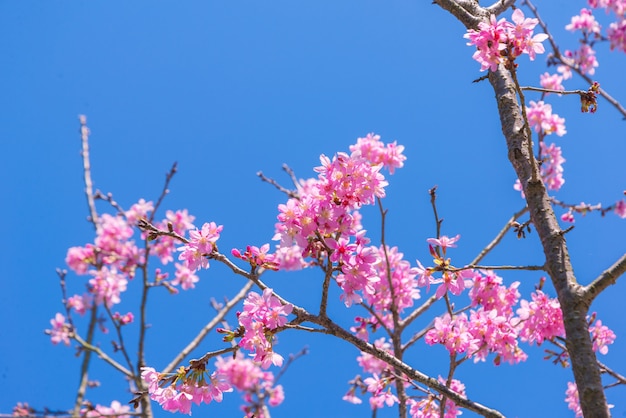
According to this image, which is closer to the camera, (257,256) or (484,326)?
(257,256)

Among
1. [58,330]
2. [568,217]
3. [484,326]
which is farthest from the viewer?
[58,330]

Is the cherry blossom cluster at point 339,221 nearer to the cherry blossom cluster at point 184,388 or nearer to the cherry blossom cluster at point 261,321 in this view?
the cherry blossom cluster at point 261,321

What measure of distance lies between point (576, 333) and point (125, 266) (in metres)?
5.05

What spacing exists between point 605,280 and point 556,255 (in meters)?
0.19

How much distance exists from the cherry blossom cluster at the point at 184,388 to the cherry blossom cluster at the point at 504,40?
1.75 metres

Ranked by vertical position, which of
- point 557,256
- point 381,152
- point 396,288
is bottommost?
point 557,256

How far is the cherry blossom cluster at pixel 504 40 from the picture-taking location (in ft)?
6.49

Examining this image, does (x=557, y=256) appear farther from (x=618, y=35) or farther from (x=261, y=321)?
(x=618, y=35)

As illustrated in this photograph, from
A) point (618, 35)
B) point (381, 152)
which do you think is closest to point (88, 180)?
point (381, 152)

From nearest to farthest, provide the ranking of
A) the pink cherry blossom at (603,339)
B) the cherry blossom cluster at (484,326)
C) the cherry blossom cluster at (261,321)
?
the cherry blossom cluster at (261,321), the cherry blossom cluster at (484,326), the pink cherry blossom at (603,339)

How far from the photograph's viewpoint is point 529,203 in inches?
85.9

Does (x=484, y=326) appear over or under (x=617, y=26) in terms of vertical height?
under

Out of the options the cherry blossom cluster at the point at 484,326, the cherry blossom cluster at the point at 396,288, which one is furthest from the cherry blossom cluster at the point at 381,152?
Result: the cherry blossom cluster at the point at 484,326

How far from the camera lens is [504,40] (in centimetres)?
198
